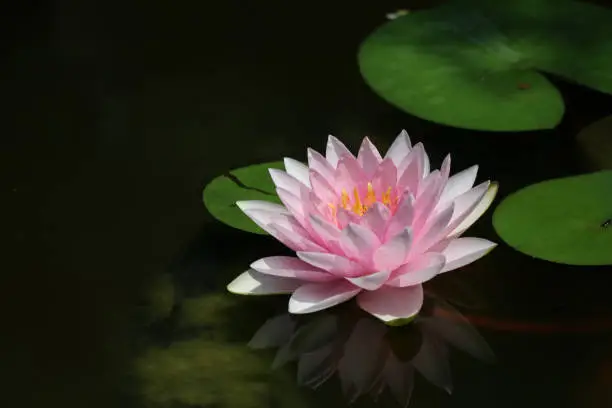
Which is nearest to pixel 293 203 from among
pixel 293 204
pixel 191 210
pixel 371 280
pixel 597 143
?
pixel 293 204

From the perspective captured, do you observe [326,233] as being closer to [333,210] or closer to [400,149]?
[333,210]

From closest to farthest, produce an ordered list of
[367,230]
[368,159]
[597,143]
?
1. [367,230]
2. [368,159]
3. [597,143]

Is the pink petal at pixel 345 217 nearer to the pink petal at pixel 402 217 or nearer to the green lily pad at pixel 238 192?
the pink petal at pixel 402 217

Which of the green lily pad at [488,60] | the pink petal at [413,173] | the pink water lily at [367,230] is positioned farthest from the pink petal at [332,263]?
the green lily pad at [488,60]

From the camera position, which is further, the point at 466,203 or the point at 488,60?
the point at 488,60

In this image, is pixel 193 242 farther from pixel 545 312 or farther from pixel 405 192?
pixel 545 312

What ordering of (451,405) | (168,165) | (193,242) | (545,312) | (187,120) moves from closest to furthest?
(451,405), (545,312), (193,242), (168,165), (187,120)

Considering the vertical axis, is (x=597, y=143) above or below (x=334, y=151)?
below

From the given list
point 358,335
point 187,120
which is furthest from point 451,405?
point 187,120
